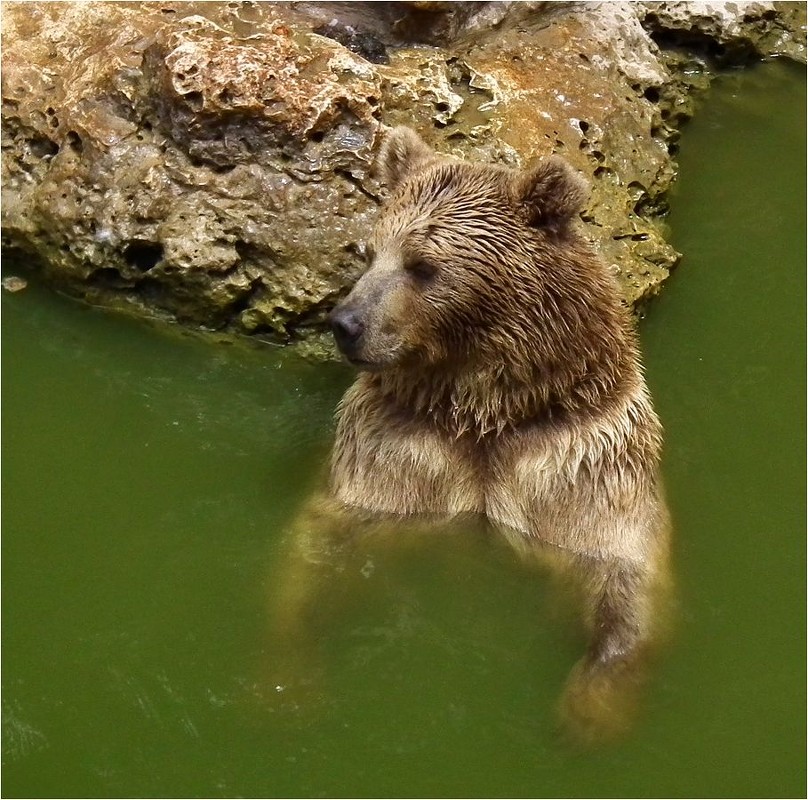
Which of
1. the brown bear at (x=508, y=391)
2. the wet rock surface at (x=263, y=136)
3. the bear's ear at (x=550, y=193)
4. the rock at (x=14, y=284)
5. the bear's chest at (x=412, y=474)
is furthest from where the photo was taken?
the rock at (x=14, y=284)

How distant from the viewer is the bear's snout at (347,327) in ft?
14.5

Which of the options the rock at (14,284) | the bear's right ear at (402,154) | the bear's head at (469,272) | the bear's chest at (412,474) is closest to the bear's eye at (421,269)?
the bear's head at (469,272)

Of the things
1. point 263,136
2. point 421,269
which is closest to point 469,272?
point 421,269

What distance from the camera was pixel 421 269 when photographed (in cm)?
458

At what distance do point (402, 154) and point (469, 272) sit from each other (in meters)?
0.79

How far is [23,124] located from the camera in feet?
22.0

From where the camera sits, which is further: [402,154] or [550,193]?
[402,154]

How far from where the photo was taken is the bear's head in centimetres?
451

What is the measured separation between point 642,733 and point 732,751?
360 mm

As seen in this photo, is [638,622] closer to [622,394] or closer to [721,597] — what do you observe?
[721,597]

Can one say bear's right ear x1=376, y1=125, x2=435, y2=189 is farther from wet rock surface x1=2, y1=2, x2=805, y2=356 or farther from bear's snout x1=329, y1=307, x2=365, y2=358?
wet rock surface x1=2, y1=2, x2=805, y2=356

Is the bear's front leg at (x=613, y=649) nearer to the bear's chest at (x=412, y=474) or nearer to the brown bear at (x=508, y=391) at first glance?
the brown bear at (x=508, y=391)

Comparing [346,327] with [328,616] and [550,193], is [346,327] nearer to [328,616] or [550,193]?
[550,193]

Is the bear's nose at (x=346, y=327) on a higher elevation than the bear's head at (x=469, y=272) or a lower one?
lower
